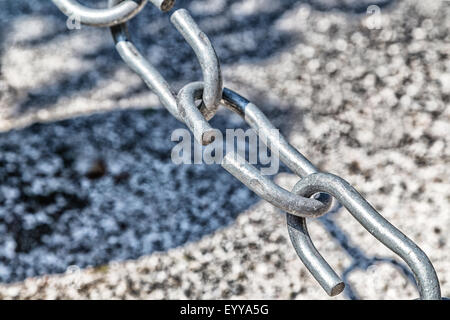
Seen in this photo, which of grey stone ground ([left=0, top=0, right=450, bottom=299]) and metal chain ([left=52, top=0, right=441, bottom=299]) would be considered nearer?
metal chain ([left=52, top=0, right=441, bottom=299])

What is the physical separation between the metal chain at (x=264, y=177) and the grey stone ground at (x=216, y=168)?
0.41m

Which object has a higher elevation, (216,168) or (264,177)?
(216,168)

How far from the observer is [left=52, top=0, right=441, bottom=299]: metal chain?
516mm

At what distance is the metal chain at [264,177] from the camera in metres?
0.52

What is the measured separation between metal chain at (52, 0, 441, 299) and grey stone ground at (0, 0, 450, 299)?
0.41 metres

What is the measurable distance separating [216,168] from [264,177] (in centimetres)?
55

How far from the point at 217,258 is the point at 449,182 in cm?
47

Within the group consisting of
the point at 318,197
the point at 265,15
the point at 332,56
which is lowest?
the point at 318,197

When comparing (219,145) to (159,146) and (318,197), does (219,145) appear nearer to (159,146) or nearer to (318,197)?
(159,146)

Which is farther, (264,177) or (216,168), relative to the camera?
(216,168)

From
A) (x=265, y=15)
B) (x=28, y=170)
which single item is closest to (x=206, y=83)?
(x=28, y=170)

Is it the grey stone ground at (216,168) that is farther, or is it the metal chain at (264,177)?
the grey stone ground at (216,168)

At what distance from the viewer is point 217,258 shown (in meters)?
0.98

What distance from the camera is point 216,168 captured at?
1088 mm
